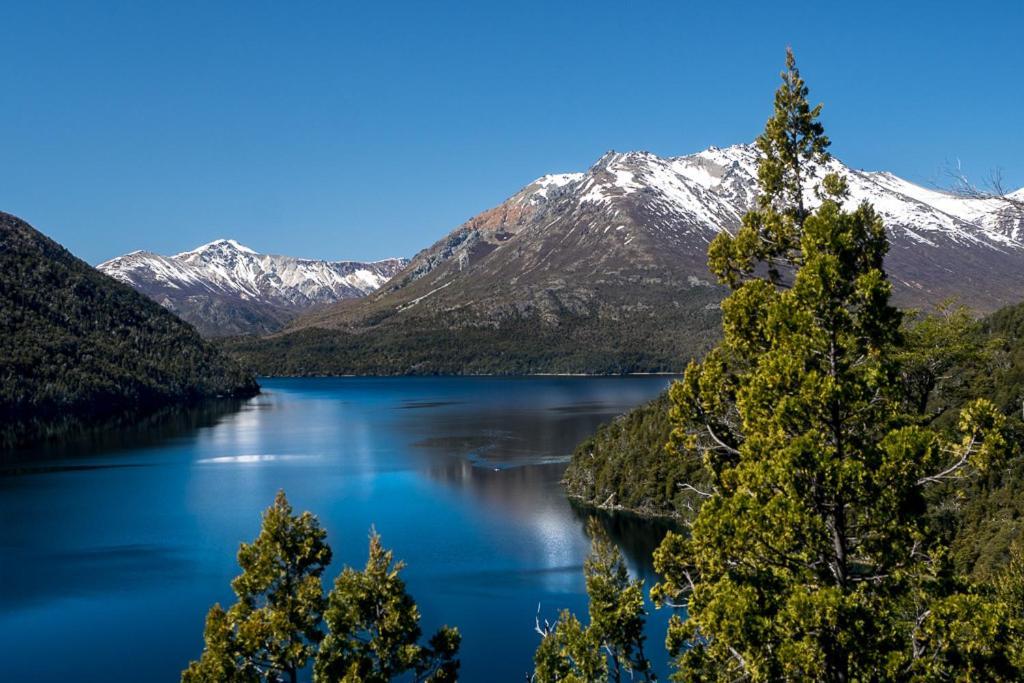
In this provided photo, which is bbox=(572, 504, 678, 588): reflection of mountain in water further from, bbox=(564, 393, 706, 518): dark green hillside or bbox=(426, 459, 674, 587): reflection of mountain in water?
bbox=(564, 393, 706, 518): dark green hillside

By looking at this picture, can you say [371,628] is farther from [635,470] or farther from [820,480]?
[635,470]

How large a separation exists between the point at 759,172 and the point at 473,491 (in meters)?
71.4

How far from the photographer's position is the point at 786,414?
1393 centimetres

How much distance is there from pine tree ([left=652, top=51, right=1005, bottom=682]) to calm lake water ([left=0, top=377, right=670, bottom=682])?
27.5 metres

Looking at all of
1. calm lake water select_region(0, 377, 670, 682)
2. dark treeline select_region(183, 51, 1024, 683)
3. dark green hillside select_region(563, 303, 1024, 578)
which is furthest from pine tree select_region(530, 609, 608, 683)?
calm lake water select_region(0, 377, 670, 682)

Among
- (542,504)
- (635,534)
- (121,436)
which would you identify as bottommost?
(635,534)

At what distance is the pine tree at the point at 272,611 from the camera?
69.7ft

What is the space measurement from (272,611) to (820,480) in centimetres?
1457

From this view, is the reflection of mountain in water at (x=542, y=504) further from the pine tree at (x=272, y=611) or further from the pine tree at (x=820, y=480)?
the pine tree at (x=820, y=480)

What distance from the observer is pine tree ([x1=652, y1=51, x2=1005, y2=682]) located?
13312mm

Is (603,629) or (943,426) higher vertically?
(943,426)

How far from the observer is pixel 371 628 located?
2302 centimetres

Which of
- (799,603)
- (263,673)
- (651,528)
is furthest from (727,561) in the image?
(651,528)

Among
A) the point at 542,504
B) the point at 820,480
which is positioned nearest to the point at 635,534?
the point at 542,504
